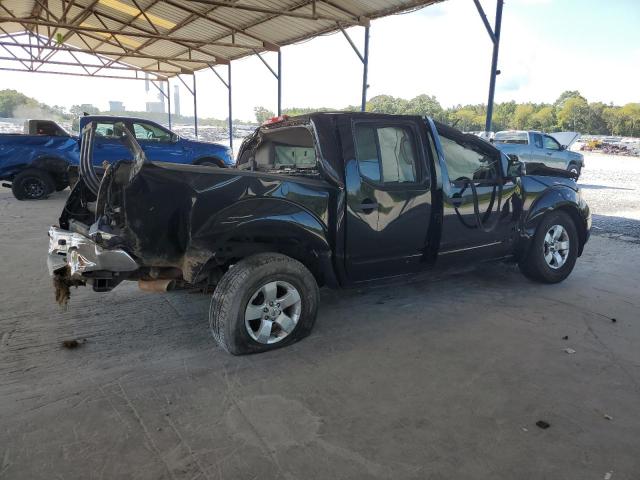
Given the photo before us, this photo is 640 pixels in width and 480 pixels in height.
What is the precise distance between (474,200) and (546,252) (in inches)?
51.5

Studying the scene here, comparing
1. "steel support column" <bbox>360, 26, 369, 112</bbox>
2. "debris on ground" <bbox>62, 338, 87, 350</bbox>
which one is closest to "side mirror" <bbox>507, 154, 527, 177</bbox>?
"debris on ground" <bbox>62, 338, 87, 350</bbox>

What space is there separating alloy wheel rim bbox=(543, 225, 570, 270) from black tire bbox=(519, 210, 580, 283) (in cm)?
2

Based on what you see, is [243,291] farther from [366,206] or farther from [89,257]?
[366,206]

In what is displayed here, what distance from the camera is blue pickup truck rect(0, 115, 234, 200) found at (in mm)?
9492

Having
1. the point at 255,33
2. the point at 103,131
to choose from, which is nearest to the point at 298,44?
the point at 255,33

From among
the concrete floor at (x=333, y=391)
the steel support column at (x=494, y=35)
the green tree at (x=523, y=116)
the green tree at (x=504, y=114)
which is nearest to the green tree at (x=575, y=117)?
the green tree at (x=523, y=116)

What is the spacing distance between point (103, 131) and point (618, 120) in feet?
240

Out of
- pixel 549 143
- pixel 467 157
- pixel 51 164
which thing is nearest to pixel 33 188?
pixel 51 164

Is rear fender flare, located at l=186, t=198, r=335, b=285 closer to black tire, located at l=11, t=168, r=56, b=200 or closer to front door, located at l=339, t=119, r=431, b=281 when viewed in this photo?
front door, located at l=339, t=119, r=431, b=281

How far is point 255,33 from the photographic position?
46.9ft

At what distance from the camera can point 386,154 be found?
3.69 metres

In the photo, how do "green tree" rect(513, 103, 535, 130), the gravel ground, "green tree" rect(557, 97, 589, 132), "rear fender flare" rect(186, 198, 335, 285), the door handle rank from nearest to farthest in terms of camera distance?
"rear fender flare" rect(186, 198, 335, 285)
the door handle
the gravel ground
"green tree" rect(557, 97, 589, 132)
"green tree" rect(513, 103, 535, 130)

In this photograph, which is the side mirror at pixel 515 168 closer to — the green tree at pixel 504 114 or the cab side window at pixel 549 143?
the cab side window at pixel 549 143

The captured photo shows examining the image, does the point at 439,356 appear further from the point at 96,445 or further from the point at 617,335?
the point at 96,445
